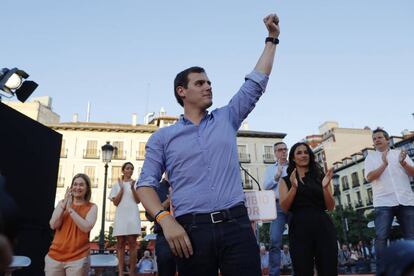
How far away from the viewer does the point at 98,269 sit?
19.5 feet

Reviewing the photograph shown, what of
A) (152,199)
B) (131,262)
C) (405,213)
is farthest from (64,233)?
(405,213)

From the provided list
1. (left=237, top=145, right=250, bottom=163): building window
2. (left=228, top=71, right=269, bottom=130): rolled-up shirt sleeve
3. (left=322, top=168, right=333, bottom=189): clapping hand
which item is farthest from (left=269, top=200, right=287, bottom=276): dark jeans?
(left=237, top=145, right=250, bottom=163): building window

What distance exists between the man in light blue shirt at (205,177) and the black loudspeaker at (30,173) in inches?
208

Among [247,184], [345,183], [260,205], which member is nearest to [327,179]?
[260,205]

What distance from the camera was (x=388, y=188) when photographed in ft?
15.8

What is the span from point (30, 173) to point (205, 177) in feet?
20.7

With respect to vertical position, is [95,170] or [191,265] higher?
[95,170]

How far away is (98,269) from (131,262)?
625 millimetres

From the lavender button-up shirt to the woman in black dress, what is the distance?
160 centimetres

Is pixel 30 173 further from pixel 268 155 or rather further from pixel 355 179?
pixel 355 179

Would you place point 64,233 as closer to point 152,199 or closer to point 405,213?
point 152,199

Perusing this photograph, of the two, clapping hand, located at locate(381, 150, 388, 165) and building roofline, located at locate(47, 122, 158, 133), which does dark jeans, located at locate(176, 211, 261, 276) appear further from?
building roofline, located at locate(47, 122, 158, 133)

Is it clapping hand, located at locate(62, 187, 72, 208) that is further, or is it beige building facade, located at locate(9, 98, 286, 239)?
beige building facade, located at locate(9, 98, 286, 239)

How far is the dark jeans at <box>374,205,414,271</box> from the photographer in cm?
458
